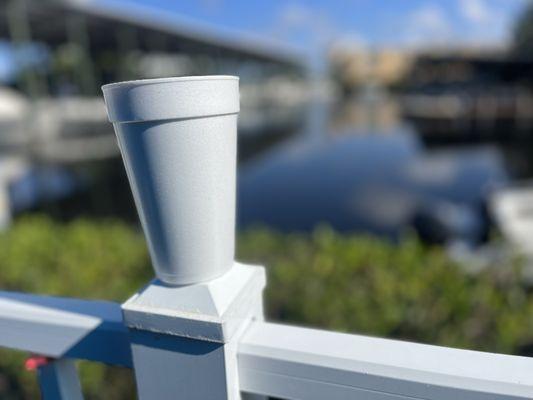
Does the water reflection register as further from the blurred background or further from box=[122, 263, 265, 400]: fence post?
box=[122, 263, 265, 400]: fence post

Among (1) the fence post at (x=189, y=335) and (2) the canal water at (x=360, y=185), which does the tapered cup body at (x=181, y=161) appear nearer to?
(1) the fence post at (x=189, y=335)

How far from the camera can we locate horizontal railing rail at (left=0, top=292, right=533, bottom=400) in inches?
29.4

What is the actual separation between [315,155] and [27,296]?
23812mm

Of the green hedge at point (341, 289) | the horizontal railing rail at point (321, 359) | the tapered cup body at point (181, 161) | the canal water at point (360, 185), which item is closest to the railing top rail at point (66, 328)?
the horizontal railing rail at point (321, 359)

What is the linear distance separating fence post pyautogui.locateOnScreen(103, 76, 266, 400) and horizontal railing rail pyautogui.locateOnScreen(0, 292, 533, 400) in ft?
0.22

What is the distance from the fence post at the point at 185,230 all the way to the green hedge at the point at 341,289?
180 cm

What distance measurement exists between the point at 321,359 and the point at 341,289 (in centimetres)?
203

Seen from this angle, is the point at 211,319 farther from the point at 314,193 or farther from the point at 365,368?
the point at 314,193

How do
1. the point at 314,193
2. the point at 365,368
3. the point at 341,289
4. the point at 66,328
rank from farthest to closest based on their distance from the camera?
the point at 314,193, the point at 341,289, the point at 66,328, the point at 365,368

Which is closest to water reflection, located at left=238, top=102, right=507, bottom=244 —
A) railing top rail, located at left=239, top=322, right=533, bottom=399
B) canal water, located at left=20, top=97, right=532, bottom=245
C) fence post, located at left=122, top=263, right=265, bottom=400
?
canal water, located at left=20, top=97, right=532, bottom=245

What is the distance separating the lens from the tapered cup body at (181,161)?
2.52ft

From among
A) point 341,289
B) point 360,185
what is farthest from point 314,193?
point 341,289

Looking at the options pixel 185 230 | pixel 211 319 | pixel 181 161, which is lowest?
pixel 211 319

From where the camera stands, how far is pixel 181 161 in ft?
2.61
